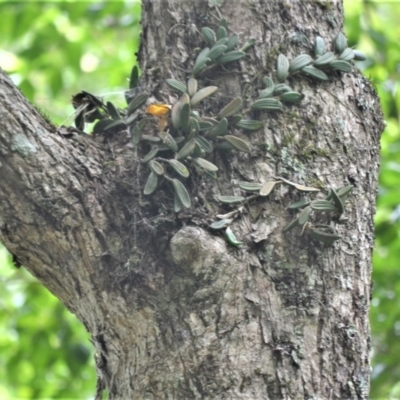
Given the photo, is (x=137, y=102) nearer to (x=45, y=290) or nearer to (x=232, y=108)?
(x=232, y=108)

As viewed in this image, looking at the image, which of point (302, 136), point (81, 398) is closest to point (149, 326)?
point (302, 136)

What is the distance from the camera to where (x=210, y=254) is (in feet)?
3.63

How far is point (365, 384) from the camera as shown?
1.13 m

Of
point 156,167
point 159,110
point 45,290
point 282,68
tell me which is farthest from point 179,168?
point 45,290

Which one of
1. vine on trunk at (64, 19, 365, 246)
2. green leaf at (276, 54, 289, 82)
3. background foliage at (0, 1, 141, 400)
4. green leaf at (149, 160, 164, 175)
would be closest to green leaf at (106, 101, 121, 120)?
vine on trunk at (64, 19, 365, 246)

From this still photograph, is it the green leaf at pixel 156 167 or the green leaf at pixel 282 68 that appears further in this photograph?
the green leaf at pixel 282 68

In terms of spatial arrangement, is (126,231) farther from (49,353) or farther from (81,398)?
(81,398)

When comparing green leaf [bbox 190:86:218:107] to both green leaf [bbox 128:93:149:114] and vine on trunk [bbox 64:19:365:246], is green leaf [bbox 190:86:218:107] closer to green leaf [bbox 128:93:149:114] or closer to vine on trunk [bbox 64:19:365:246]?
vine on trunk [bbox 64:19:365:246]

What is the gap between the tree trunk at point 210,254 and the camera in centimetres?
108

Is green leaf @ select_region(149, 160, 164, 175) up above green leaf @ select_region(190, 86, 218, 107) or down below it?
below

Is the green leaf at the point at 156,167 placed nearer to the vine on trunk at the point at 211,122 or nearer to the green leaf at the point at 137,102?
the vine on trunk at the point at 211,122

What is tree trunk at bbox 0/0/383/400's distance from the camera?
1083mm

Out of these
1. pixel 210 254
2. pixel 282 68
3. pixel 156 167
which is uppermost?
pixel 282 68

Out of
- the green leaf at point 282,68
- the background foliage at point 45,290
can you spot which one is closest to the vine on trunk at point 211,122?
the green leaf at point 282,68
